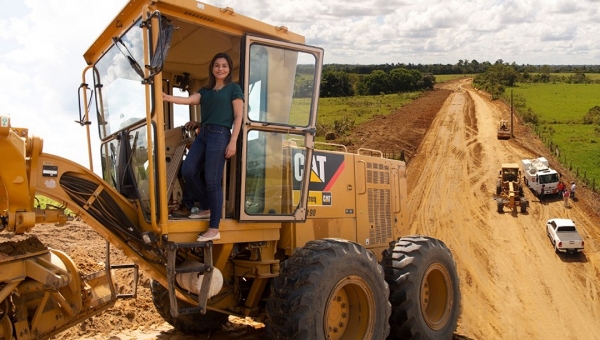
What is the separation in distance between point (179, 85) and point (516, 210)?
27.0 meters

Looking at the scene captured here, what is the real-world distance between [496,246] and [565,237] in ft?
9.58

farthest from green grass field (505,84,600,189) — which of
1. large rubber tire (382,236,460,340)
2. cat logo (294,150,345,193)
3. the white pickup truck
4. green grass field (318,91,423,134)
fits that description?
cat logo (294,150,345,193)

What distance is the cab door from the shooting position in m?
6.34

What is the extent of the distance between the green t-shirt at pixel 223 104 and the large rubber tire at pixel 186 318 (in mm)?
3041

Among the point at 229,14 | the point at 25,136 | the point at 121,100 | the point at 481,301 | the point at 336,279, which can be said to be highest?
the point at 229,14

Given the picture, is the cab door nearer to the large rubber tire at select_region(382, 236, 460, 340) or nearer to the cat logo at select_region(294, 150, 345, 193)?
the cat logo at select_region(294, 150, 345, 193)

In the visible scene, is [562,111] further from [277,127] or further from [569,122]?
[277,127]

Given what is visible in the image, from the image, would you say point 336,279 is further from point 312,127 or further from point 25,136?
point 25,136

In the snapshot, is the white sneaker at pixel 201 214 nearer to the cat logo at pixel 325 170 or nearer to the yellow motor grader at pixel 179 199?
the yellow motor grader at pixel 179 199

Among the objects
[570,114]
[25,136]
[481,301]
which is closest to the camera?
[25,136]

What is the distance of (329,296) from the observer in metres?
6.43

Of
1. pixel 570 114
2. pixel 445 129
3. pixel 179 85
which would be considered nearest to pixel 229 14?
pixel 179 85

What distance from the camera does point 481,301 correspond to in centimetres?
1948

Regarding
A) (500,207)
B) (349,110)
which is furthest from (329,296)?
(349,110)
